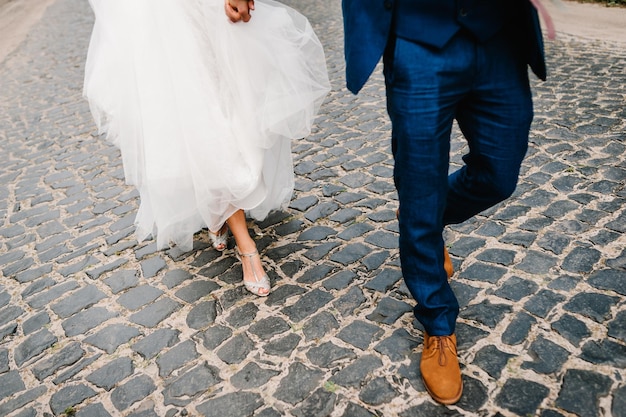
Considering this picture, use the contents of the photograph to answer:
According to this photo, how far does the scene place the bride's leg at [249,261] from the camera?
314 cm

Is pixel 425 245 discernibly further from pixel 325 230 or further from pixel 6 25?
pixel 6 25

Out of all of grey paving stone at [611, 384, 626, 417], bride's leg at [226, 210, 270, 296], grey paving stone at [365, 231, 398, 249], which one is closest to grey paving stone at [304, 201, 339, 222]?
grey paving stone at [365, 231, 398, 249]

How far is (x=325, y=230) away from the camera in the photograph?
371 cm

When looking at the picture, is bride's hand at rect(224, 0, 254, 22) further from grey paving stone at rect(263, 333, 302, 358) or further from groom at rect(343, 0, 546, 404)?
grey paving stone at rect(263, 333, 302, 358)

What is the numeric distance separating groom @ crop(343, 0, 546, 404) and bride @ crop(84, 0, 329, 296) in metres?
0.88

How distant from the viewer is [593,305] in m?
2.70

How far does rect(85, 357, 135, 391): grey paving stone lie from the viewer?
2646 millimetres

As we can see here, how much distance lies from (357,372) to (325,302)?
22.7 inches

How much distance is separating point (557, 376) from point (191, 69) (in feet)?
7.74

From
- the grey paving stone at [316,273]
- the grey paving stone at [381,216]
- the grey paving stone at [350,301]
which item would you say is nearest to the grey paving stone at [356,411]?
the grey paving stone at [350,301]

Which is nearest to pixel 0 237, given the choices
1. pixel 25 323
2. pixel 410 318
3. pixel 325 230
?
pixel 25 323

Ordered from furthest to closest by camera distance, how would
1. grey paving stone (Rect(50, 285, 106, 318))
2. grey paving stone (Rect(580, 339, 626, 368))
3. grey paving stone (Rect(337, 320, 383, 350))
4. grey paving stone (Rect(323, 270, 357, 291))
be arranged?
grey paving stone (Rect(50, 285, 106, 318)) < grey paving stone (Rect(323, 270, 357, 291)) < grey paving stone (Rect(337, 320, 383, 350)) < grey paving stone (Rect(580, 339, 626, 368))

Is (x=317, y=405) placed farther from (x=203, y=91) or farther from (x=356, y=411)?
(x=203, y=91)

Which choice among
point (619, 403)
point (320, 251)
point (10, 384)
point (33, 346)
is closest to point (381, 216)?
point (320, 251)
